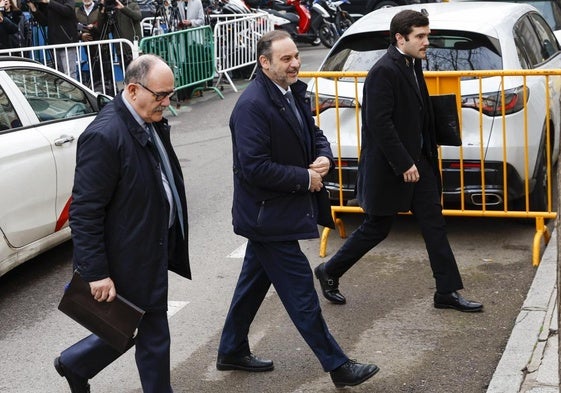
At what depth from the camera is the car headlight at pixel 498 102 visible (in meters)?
7.36

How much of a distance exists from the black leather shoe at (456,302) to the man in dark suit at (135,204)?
7.49ft

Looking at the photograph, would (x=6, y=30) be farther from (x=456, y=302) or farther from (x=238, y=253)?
(x=456, y=302)

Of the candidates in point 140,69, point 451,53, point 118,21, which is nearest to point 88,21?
point 118,21

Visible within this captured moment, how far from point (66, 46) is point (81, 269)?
27.6ft

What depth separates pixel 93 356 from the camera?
475 cm

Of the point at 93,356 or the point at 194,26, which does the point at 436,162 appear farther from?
the point at 194,26

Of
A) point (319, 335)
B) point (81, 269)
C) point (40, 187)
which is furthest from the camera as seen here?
point (40, 187)

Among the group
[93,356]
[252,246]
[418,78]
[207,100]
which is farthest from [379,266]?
[207,100]

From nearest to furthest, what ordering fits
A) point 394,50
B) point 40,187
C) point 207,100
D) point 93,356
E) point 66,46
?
point 93,356, point 394,50, point 40,187, point 66,46, point 207,100

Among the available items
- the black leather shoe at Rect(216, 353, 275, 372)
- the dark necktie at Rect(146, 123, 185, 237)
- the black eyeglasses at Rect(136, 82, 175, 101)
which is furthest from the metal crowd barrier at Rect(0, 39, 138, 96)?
the black eyeglasses at Rect(136, 82, 175, 101)

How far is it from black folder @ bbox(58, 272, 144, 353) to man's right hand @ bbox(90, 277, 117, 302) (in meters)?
0.04

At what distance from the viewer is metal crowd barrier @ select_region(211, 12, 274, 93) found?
622 inches

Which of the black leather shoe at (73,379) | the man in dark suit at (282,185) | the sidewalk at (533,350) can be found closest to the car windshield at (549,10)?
the sidewalk at (533,350)

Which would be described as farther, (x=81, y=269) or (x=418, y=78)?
(x=418, y=78)
